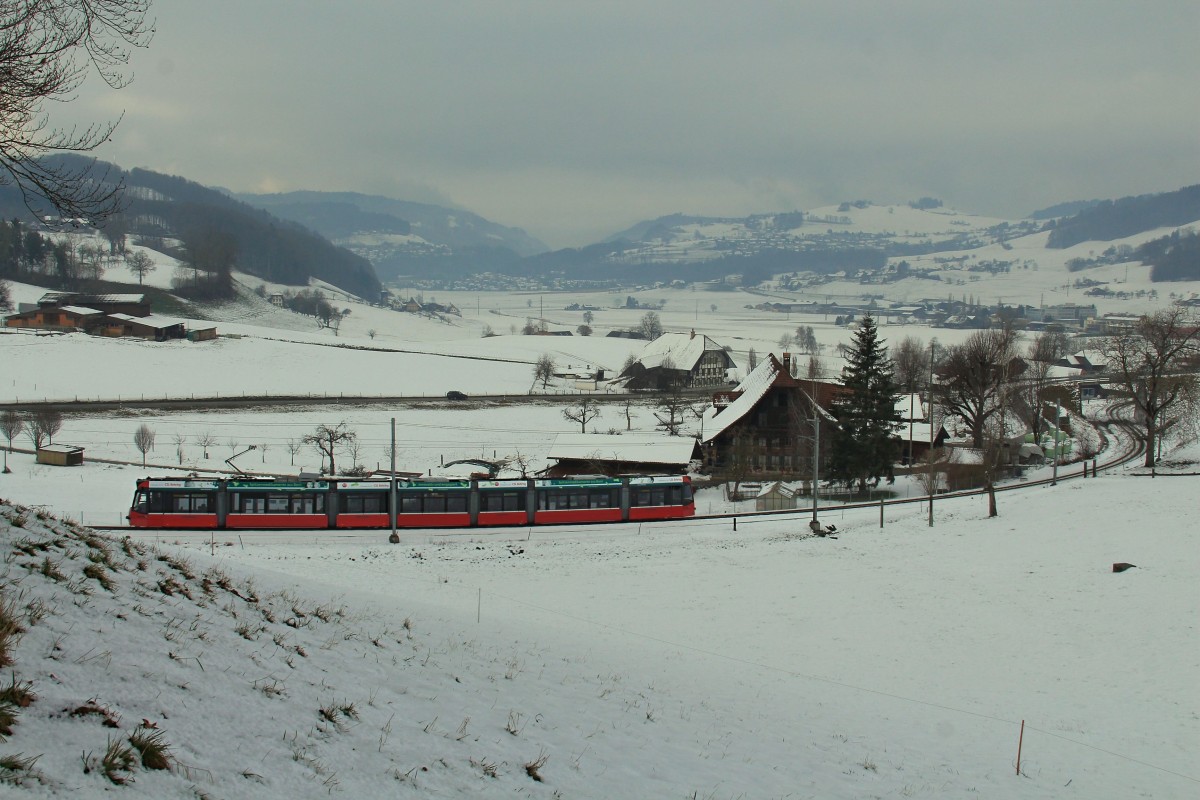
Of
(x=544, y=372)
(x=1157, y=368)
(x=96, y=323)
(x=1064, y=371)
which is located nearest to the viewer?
(x=1157, y=368)

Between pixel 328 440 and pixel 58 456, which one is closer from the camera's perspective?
pixel 58 456

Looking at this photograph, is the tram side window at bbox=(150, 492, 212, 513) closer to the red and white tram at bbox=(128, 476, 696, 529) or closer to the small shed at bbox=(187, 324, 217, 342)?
the red and white tram at bbox=(128, 476, 696, 529)

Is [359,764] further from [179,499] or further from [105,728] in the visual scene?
[179,499]

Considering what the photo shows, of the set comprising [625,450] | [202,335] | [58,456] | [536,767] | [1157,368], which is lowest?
[58,456]

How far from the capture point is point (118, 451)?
5888 cm

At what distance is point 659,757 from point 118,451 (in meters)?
57.8

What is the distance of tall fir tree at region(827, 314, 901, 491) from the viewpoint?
51281 mm

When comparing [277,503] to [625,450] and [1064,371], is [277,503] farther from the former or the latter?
[1064,371]

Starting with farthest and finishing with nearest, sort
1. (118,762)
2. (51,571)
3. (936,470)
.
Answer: (936,470)
(51,571)
(118,762)

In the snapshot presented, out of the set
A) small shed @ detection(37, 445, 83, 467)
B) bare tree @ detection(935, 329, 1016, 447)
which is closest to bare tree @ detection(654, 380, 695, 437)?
bare tree @ detection(935, 329, 1016, 447)

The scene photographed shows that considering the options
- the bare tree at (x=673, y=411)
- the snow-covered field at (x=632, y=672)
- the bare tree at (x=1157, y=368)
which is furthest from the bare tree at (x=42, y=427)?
the bare tree at (x=1157, y=368)

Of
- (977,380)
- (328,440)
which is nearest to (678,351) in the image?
(977,380)

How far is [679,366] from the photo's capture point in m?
119

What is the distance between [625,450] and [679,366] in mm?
66168
